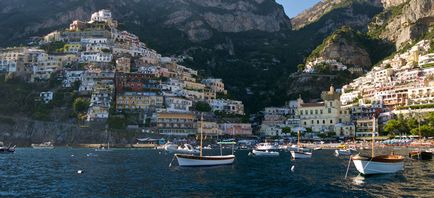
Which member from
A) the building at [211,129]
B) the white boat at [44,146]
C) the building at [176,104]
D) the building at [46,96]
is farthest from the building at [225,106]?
the white boat at [44,146]

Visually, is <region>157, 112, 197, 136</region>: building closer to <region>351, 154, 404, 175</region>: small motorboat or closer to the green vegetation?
the green vegetation

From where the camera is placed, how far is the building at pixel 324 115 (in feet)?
514

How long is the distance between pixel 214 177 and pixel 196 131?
95.6m

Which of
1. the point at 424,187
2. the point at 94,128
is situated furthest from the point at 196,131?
the point at 424,187

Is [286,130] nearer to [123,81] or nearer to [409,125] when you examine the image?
[409,125]

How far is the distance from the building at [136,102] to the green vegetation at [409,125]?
71.8 metres

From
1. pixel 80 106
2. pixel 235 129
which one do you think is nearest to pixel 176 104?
pixel 235 129

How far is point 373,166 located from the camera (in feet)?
165

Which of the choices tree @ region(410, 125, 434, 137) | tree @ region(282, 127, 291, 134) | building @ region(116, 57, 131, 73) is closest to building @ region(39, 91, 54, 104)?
building @ region(116, 57, 131, 73)

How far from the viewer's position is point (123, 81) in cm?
15525

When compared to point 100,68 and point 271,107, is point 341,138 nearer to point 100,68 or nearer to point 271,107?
point 271,107

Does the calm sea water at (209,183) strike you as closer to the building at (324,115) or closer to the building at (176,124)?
the building at (176,124)

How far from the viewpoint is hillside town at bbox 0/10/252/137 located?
470 feet

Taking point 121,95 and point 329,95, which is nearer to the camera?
point 121,95
